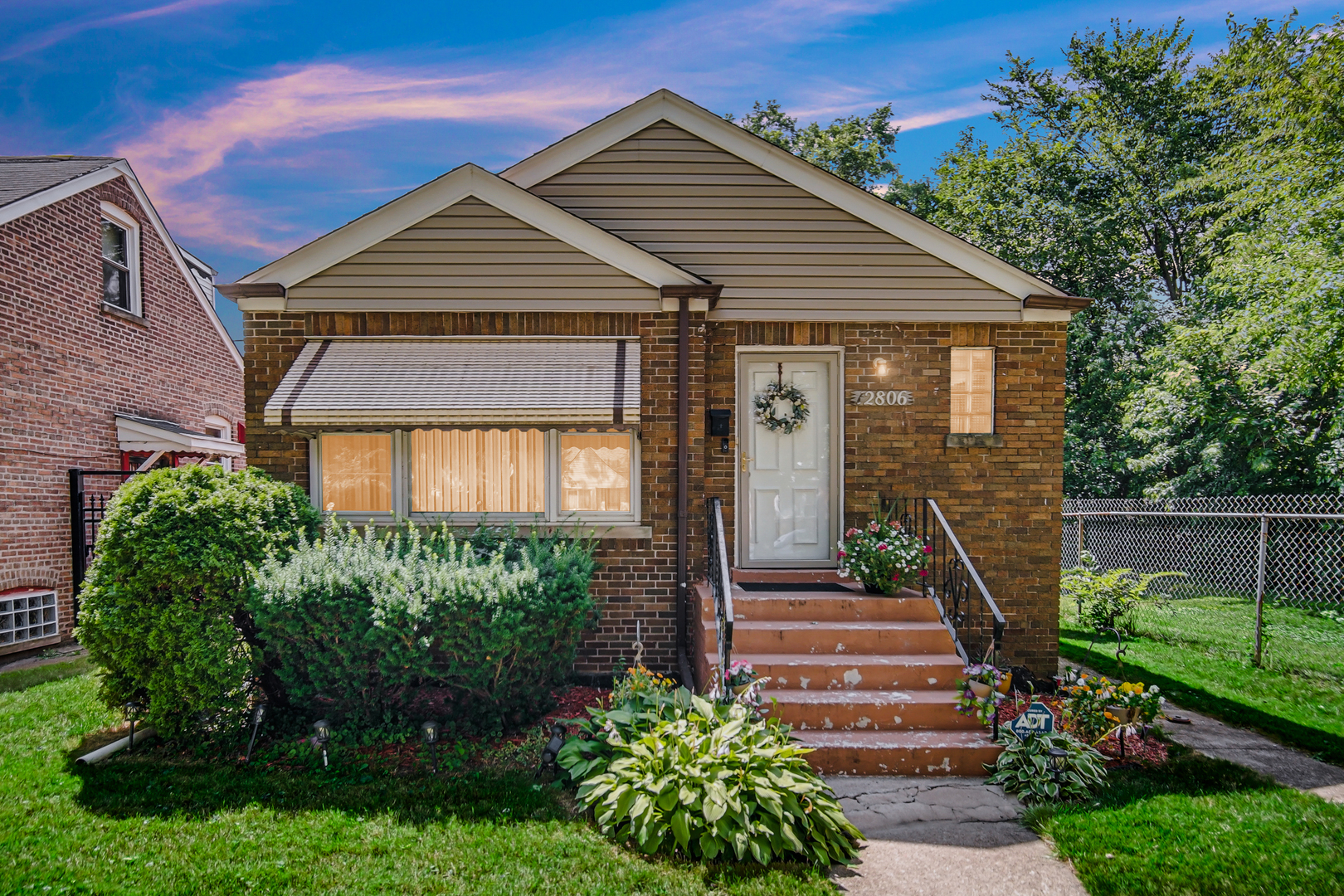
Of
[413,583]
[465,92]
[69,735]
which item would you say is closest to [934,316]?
[413,583]

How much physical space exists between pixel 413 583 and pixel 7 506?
21.4 feet

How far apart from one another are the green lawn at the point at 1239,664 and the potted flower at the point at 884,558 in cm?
285

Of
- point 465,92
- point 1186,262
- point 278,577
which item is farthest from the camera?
point 1186,262

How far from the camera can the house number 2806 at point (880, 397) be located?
6.57m

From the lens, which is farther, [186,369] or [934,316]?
[186,369]

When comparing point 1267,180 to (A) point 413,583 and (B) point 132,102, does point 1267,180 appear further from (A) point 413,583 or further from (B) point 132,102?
(B) point 132,102

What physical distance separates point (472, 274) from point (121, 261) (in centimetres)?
723

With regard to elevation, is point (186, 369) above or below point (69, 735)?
above

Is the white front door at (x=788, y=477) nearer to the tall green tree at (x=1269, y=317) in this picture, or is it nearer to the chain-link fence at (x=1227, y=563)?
the chain-link fence at (x=1227, y=563)

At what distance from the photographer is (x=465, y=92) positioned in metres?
9.47

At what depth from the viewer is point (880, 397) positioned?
6.57m

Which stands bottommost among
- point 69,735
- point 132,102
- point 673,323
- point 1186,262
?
point 69,735

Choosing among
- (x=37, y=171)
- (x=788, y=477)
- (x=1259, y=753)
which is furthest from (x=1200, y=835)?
(x=37, y=171)

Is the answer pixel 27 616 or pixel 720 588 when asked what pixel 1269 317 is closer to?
pixel 720 588
